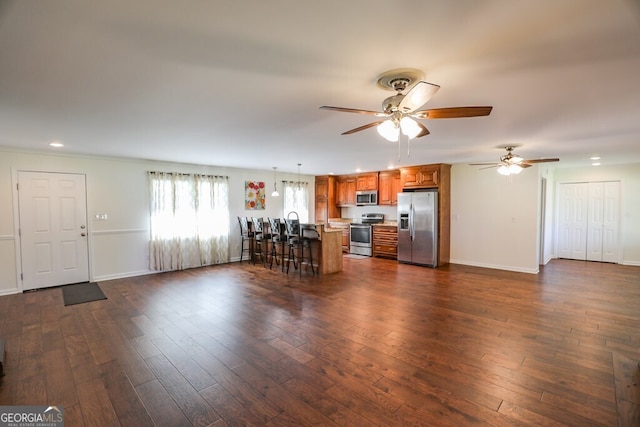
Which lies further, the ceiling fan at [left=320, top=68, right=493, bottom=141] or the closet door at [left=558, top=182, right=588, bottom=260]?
the closet door at [left=558, top=182, right=588, bottom=260]

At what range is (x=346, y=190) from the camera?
909 centimetres

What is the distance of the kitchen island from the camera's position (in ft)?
19.6

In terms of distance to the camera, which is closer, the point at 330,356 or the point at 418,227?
the point at 330,356

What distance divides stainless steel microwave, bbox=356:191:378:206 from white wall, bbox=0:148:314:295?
184 inches

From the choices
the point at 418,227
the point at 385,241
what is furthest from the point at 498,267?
the point at 385,241

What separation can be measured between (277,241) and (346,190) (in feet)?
11.0

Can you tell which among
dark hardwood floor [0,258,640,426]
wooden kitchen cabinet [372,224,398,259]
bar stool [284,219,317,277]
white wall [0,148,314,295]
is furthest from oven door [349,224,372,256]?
white wall [0,148,314,295]

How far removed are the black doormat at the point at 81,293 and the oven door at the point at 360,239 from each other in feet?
19.4

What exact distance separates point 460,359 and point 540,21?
2.65 meters

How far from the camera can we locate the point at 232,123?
3338 millimetres

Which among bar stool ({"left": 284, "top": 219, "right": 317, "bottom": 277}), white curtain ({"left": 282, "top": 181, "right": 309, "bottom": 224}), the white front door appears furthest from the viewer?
white curtain ({"left": 282, "top": 181, "right": 309, "bottom": 224})

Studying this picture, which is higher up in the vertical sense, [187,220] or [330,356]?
[187,220]

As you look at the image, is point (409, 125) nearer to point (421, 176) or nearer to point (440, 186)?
point (440, 186)

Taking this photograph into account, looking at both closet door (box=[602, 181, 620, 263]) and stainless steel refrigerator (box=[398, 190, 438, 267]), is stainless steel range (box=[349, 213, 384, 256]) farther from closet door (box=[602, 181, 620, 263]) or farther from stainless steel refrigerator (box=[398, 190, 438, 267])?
closet door (box=[602, 181, 620, 263])
